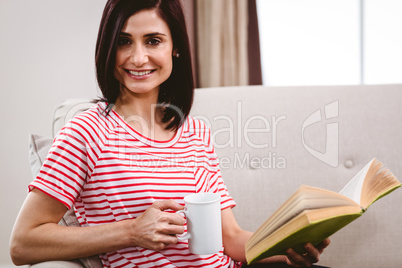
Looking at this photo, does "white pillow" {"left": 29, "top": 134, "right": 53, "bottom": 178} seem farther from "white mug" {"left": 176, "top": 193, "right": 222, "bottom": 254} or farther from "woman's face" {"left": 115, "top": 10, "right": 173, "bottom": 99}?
"white mug" {"left": 176, "top": 193, "right": 222, "bottom": 254}

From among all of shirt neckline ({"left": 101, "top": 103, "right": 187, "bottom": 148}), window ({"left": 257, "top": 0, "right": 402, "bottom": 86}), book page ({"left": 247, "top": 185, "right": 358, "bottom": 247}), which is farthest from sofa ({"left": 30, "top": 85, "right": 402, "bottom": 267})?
window ({"left": 257, "top": 0, "right": 402, "bottom": 86})

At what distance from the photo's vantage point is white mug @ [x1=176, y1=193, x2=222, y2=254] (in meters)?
0.78

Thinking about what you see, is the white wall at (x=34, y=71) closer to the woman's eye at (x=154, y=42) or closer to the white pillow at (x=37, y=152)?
the white pillow at (x=37, y=152)

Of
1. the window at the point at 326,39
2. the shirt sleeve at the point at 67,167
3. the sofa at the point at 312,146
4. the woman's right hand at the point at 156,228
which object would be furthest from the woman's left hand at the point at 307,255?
the window at the point at 326,39

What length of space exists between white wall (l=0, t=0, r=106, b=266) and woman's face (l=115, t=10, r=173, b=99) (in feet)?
3.17

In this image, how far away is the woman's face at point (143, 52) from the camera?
1.00 m

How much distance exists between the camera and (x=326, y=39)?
239cm

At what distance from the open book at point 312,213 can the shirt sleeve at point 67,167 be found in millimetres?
446

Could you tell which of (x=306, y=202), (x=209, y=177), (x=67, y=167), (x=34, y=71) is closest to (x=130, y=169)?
(x=67, y=167)

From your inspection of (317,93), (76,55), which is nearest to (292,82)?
(317,93)

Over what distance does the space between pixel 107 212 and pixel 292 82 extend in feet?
5.91

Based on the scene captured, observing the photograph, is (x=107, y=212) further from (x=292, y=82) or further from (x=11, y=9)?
(x=292, y=82)

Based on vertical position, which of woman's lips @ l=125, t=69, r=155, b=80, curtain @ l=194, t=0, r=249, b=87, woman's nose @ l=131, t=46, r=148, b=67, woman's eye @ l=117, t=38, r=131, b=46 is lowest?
woman's lips @ l=125, t=69, r=155, b=80

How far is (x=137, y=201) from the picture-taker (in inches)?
36.9
